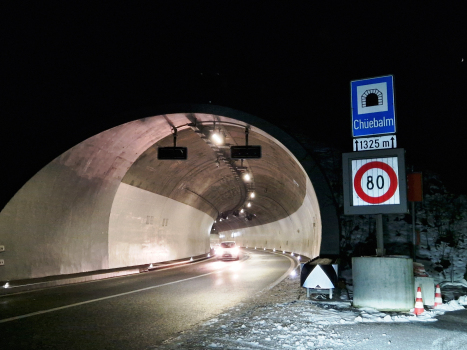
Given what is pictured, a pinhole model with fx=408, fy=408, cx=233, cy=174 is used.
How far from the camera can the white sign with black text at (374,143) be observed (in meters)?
9.36

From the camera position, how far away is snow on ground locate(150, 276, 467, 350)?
5909mm

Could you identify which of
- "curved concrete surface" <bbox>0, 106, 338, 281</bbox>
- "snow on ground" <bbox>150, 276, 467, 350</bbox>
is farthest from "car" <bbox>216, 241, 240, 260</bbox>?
"snow on ground" <bbox>150, 276, 467, 350</bbox>

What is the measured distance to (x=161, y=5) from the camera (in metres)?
14.3

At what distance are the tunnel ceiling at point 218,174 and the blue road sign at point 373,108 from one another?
532 centimetres

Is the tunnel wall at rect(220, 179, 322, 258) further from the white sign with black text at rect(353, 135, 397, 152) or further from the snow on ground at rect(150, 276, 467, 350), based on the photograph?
the snow on ground at rect(150, 276, 467, 350)

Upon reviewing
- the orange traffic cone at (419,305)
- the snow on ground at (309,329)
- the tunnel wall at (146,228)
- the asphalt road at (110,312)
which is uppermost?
the tunnel wall at (146,228)

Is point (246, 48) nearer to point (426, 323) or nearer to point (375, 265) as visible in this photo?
point (375, 265)

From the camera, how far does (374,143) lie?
375 inches

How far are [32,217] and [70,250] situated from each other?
97.8 inches

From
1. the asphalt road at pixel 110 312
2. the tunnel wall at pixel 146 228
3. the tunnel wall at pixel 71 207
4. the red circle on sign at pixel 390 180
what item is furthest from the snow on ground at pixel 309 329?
the tunnel wall at pixel 146 228

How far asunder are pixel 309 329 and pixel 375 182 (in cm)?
371

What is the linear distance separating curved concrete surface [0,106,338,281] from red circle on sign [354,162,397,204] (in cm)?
266

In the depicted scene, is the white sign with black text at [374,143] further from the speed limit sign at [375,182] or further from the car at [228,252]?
the car at [228,252]

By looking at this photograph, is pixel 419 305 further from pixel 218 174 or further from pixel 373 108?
→ pixel 218 174
